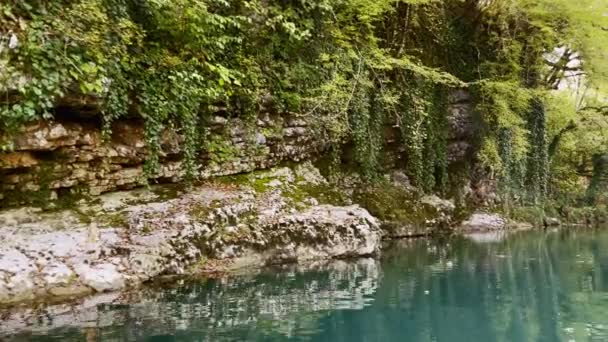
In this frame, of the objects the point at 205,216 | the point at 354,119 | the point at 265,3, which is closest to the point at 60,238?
the point at 205,216

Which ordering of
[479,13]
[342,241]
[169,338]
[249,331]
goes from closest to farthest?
[169,338]
[249,331]
[342,241]
[479,13]

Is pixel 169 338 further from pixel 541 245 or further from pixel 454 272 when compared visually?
pixel 541 245

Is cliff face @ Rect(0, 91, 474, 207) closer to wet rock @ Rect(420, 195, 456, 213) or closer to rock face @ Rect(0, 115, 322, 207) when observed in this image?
rock face @ Rect(0, 115, 322, 207)

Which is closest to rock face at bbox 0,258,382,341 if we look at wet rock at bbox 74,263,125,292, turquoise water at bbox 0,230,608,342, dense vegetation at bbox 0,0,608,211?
turquoise water at bbox 0,230,608,342

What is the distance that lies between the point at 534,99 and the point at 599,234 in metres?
5.56

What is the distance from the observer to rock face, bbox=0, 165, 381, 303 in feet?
24.6

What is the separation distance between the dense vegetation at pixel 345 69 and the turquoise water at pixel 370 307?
301 cm

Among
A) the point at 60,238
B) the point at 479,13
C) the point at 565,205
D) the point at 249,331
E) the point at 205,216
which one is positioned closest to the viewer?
the point at 249,331

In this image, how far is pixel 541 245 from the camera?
14289mm

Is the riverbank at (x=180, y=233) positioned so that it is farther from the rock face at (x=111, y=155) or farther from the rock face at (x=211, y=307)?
the rock face at (x=211, y=307)

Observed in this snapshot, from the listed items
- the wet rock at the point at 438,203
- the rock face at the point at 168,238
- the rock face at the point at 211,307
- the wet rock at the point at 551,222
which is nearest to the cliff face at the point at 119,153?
the rock face at the point at 168,238

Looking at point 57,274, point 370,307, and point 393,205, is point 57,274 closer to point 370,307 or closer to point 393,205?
point 370,307

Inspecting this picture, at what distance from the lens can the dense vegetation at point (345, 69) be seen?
7.71 metres

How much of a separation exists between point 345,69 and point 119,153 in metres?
5.84
